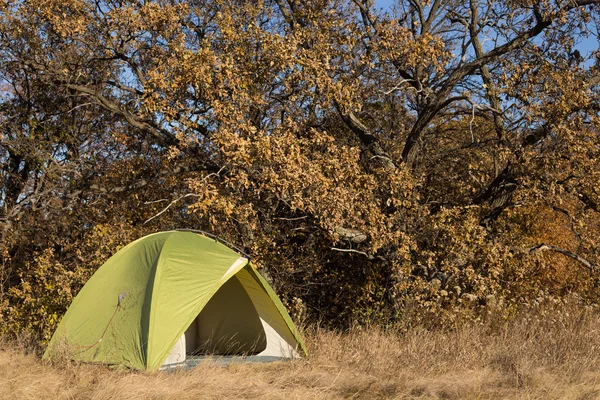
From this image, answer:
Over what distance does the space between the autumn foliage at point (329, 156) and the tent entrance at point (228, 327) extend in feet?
3.39

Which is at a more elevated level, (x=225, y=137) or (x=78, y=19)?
(x=78, y=19)

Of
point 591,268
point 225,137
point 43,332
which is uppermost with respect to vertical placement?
point 225,137

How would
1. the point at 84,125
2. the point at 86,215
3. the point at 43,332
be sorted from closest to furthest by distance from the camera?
the point at 43,332
the point at 86,215
the point at 84,125

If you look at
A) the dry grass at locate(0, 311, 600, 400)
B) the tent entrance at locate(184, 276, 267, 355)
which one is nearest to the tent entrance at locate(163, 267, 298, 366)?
the tent entrance at locate(184, 276, 267, 355)

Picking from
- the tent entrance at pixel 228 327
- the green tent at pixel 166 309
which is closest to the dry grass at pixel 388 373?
the green tent at pixel 166 309

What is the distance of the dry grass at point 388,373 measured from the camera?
5.90 m

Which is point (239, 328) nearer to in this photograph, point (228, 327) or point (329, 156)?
point (228, 327)

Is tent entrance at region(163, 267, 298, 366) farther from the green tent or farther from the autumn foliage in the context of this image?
the autumn foliage

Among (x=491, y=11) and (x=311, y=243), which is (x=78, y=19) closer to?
(x=311, y=243)

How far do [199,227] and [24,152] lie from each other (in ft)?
12.8

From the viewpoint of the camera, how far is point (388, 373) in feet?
21.5

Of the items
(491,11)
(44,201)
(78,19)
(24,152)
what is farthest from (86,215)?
(491,11)

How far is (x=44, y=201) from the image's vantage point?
12195 mm

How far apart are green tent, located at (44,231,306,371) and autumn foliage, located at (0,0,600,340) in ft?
3.88
